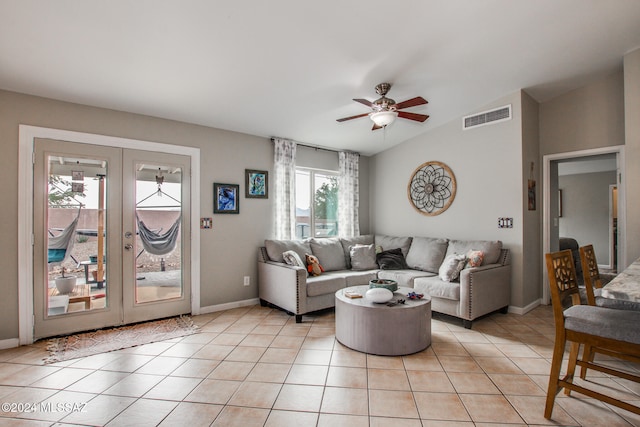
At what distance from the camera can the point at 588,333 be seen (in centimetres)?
178

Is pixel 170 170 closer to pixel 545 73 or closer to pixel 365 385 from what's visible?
pixel 365 385

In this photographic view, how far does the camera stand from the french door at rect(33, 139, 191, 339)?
3.12 meters

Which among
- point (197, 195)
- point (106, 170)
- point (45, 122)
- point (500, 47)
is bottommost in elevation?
point (197, 195)

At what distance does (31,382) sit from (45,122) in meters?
2.35

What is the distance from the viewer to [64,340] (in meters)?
3.11

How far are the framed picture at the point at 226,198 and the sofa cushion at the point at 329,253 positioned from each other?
1244 mm

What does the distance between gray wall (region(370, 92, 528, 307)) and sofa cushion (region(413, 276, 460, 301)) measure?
1060 mm

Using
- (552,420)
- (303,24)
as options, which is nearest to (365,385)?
(552,420)

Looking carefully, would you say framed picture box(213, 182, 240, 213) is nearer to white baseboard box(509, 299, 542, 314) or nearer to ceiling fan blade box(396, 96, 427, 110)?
ceiling fan blade box(396, 96, 427, 110)

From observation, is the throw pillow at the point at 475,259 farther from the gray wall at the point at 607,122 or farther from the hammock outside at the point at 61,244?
the hammock outside at the point at 61,244

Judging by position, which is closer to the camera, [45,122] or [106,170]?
[45,122]

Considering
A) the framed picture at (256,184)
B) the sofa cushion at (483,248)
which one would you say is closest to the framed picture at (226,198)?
the framed picture at (256,184)

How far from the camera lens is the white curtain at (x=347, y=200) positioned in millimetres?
5508

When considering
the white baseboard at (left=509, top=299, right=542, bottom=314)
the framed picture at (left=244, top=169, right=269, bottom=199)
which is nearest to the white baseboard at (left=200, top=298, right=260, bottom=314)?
the framed picture at (left=244, top=169, right=269, bottom=199)
